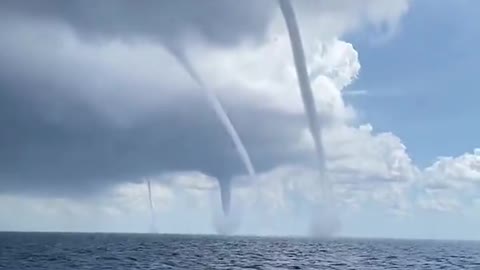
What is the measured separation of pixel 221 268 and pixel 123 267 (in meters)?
10.6

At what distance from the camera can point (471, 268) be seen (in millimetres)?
71062

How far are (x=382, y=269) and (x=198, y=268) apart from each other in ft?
68.9

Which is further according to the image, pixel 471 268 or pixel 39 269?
pixel 471 268

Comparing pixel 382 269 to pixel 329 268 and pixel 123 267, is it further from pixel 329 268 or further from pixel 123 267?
pixel 123 267

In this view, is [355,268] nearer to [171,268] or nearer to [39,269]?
Answer: [171,268]

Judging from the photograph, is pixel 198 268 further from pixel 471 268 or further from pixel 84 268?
pixel 471 268

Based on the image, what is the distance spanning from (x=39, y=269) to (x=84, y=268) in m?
4.88

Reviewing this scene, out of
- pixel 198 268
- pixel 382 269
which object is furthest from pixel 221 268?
pixel 382 269

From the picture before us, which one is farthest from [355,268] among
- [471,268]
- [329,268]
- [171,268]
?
→ [171,268]

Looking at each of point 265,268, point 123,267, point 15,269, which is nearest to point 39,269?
point 15,269

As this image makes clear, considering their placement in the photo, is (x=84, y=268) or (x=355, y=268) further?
(x=355, y=268)

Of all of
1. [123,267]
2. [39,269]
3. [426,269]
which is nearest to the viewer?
[39,269]

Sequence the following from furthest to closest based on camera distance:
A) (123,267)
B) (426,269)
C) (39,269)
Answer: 1. (426,269)
2. (123,267)
3. (39,269)

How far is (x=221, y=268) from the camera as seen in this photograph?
6322 cm
